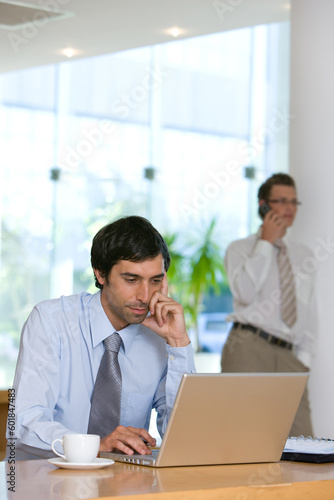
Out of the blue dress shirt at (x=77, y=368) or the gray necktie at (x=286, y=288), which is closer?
the blue dress shirt at (x=77, y=368)

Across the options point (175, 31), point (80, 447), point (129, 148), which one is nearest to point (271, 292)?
point (175, 31)

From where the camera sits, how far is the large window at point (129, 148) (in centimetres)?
662

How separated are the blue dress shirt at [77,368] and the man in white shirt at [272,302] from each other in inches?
64.5

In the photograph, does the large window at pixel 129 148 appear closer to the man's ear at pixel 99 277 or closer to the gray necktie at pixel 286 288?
the gray necktie at pixel 286 288

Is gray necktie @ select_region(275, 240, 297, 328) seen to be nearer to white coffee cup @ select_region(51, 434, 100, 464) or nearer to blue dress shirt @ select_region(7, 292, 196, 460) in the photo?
blue dress shirt @ select_region(7, 292, 196, 460)

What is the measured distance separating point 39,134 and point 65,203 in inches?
25.8

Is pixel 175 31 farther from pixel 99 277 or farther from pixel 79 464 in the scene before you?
pixel 79 464

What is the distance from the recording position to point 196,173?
7.13 m

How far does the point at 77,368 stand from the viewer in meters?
2.17

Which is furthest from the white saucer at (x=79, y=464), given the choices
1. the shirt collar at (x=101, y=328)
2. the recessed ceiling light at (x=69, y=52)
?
the recessed ceiling light at (x=69, y=52)

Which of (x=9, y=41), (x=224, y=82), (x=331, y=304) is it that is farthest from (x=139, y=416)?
(x=224, y=82)

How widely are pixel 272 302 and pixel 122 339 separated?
1839 millimetres

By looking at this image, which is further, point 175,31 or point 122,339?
point 175,31

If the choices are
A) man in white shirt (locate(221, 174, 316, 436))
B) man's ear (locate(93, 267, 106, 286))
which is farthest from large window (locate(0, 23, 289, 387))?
man's ear (locate(93, 267, 106, 286))
